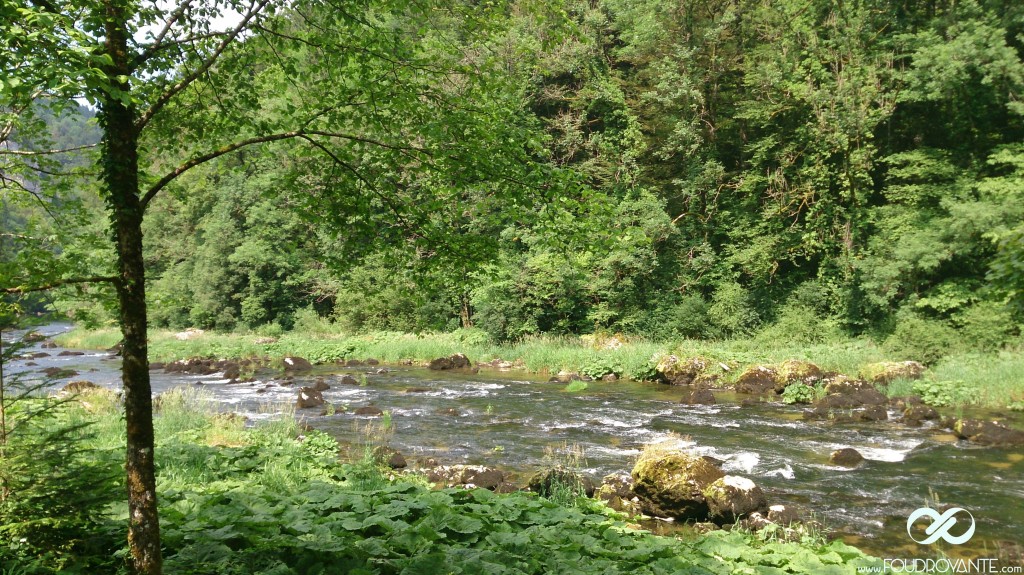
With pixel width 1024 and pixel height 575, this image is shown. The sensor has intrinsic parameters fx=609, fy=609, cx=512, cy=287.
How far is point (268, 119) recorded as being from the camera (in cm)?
Answer: 449

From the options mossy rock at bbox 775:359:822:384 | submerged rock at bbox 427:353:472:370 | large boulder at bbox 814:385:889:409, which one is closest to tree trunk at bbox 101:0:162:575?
large boulder at bbox 814:385:889:409

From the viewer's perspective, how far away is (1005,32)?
1848 cm

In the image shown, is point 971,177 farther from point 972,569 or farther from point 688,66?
point 972,569

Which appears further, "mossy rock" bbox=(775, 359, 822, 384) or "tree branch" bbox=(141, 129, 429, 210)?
"mossy rock" bbox=(775, 359, 822, 384)

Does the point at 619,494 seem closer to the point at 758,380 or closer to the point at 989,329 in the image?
the point at 758,380

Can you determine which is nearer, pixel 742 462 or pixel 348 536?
pixel 348 536

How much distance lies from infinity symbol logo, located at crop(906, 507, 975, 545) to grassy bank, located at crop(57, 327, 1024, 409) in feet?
25.8

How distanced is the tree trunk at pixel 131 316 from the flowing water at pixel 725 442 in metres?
2.37

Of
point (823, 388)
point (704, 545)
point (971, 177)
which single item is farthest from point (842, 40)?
point (704, 545)

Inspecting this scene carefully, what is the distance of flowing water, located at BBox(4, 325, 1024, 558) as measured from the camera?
820 centimetres

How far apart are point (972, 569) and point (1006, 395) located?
10274 millimetres

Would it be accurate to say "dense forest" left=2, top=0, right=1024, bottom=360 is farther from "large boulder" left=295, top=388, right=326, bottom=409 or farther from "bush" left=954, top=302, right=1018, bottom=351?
"large boulder" left=295, top=388, right=326, bottom=409

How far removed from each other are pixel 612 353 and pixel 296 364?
12381mm

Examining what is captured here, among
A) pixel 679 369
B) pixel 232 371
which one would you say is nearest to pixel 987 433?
pixel 679 369
